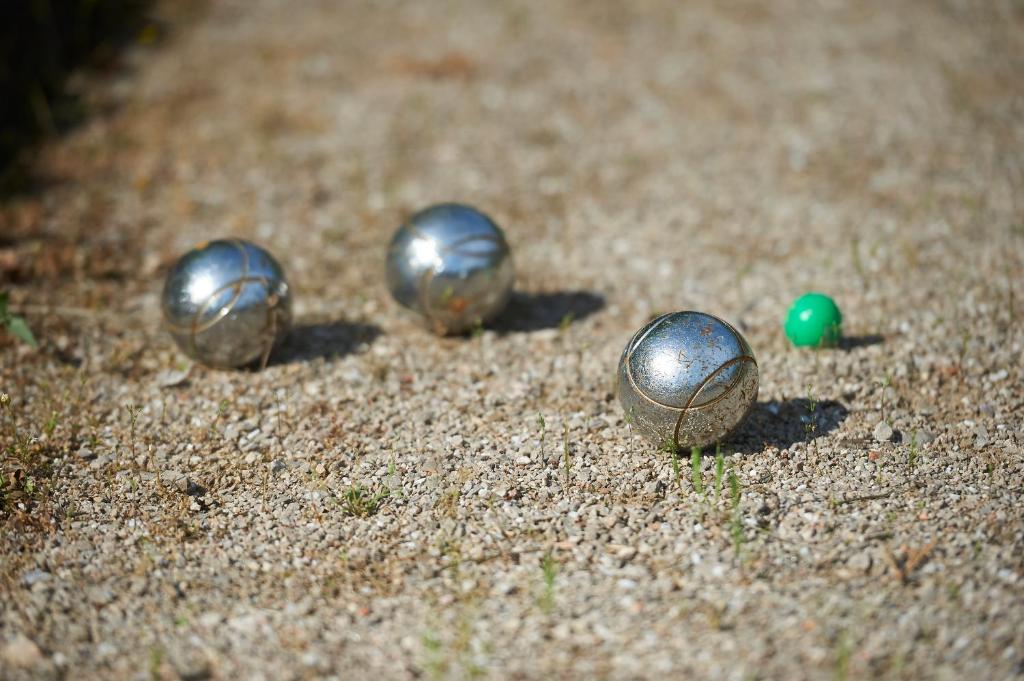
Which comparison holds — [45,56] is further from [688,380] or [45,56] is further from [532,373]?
[688,380]

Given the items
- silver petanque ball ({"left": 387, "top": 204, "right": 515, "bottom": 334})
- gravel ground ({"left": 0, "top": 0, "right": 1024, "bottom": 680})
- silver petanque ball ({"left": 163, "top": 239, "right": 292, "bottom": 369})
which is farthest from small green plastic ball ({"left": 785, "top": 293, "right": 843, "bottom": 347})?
silver petanque ball ({"left": 163, "top": 239, "right": 292, "bottom": 369})

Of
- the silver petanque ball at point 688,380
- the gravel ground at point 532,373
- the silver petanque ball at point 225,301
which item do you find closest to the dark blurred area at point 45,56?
the gravel ground at point 532,373

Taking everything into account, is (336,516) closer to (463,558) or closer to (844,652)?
(463,558)

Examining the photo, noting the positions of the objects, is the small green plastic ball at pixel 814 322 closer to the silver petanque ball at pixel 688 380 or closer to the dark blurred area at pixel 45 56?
the silver petanque ball at pixel 688 380

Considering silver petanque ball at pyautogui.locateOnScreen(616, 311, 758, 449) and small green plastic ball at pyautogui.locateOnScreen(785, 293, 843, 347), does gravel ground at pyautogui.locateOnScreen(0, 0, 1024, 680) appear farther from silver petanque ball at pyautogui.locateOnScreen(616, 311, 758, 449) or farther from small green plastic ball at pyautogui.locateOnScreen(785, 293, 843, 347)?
silver petanque ball at pyautogui.locateOnScreen(616, 311, 758, 449)

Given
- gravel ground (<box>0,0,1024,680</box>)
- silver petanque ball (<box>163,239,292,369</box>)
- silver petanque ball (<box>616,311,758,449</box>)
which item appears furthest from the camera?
silver petanque ball (<box>163,239,292,369</box>)

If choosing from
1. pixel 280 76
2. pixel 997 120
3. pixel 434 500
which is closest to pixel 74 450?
pixel 434 500

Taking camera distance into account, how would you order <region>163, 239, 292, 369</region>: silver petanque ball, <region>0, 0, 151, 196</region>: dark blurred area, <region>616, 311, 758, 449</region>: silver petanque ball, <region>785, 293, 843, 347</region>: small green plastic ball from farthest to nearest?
<region>0, 0, 151, 196</region>: dark blurred area → <region>785, 293, 843, 347</region>: small green plastic ball → <region>163, 239, 292, 369</region>: silver petanque ball → <region>616, 311, 758, 449</region>: silver petanque ball
